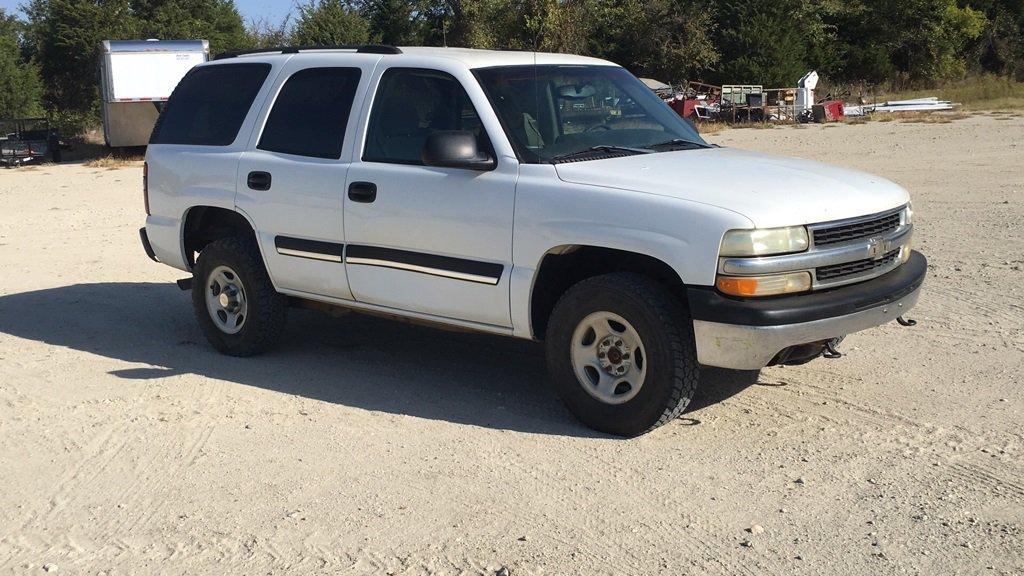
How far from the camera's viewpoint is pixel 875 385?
6.26 m

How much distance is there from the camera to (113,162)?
89.6ft

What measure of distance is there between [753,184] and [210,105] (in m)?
3.90

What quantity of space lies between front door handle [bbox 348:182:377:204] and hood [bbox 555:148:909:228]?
1178mm

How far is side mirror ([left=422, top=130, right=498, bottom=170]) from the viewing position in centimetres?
571

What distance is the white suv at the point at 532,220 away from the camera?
5168 millimetres

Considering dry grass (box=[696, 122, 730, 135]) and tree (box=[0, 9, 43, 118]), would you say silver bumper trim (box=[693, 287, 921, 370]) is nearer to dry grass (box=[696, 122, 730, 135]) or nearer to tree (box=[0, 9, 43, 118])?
dry grass (box=[696, 122, 730, 135])

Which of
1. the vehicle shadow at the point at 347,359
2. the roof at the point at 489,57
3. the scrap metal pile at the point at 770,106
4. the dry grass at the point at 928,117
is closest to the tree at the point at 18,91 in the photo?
the scrap metal pile at the point at 770,106

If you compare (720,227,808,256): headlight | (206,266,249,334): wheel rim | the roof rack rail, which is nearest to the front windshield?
the roof rack rail

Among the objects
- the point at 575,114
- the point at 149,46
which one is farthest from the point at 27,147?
the point at 575,114

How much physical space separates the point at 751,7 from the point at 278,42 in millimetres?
17902

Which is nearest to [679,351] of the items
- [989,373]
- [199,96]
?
[989,373]

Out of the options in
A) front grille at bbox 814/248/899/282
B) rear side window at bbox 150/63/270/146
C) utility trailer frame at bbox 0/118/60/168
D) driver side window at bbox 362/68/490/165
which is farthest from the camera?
utility trailer frame at bbox 0/118/60/168

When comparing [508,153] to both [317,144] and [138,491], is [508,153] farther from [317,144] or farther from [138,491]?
[138,491]

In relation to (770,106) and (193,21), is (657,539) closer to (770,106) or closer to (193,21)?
(770,106)
